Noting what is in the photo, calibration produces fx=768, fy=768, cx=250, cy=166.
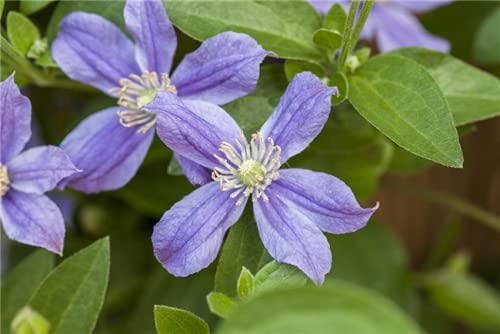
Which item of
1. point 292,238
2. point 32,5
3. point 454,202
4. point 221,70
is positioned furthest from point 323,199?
point 454,202

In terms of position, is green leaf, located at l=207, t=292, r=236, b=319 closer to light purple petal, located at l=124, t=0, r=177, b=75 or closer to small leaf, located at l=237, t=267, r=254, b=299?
small leaf, located at l=237, t=267, r=254, b=299

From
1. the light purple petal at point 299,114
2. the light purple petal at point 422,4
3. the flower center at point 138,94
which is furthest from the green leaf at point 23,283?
the light purple petal at point 422,4

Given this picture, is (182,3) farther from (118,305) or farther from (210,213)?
(118,305)

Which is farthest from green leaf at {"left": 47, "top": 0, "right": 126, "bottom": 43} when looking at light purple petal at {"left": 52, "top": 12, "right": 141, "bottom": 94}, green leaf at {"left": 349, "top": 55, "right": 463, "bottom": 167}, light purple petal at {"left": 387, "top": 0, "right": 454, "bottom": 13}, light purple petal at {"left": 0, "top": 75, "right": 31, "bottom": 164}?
light purple petal at {"left": 387, "top": 0, "right": 454, "bottom": 13}

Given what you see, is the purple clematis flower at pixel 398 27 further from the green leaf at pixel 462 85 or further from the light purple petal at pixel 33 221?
the light purple petal at pixel 33 221

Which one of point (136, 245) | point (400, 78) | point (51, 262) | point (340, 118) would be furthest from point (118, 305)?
point (400, 78)
